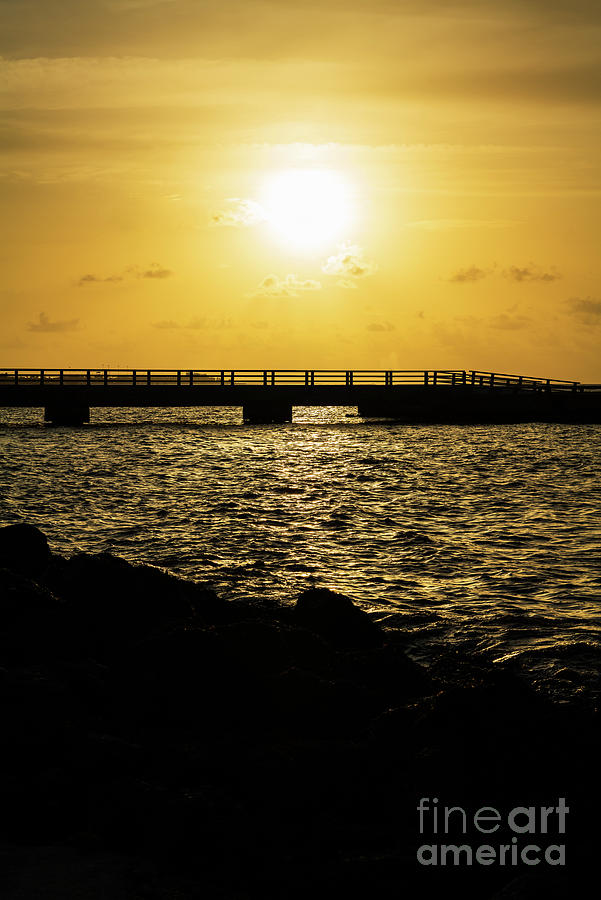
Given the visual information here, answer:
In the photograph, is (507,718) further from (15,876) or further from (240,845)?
(15,876)

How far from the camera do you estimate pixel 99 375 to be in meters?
57.2

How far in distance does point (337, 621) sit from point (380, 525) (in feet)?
40.7

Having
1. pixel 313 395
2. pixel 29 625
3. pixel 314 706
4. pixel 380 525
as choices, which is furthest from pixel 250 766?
pixel 313 395

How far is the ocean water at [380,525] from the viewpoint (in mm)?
11898

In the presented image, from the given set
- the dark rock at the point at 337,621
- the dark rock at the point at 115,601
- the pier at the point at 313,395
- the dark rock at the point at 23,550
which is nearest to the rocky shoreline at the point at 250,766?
the dark rock at the point at 115,601

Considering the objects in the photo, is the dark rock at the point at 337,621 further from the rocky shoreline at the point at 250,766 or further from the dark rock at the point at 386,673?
the rocky shoreline at the point at 250,766

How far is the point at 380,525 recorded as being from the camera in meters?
21.8

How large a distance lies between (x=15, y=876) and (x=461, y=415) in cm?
6043

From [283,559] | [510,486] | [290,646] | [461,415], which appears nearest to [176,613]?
[290,646]

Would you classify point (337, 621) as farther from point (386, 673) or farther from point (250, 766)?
point (250, 766)

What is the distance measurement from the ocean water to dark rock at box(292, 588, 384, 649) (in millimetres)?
1115

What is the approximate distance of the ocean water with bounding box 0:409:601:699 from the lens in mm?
11898

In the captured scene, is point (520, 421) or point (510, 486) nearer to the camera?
point (510, 486)

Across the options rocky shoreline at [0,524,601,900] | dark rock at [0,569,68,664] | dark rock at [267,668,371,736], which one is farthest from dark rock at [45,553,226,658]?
dark rock at [267,668,371,736]
